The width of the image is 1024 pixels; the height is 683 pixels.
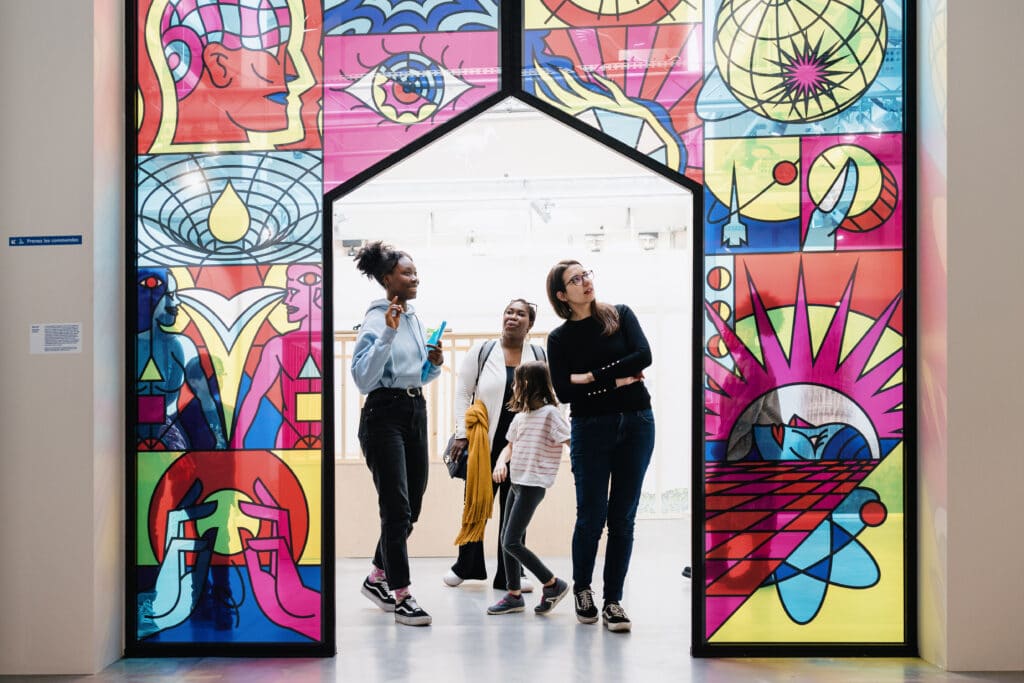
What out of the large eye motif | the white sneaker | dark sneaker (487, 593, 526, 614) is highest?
the large eye motif

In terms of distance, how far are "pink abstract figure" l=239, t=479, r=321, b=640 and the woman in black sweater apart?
3.84ft

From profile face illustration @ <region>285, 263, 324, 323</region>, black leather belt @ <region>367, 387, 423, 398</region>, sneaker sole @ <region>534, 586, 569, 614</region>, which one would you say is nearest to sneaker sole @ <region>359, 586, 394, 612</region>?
sneaker sole @ <region>534, 586, 569, 614</region>

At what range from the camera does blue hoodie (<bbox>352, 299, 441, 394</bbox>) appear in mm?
4191

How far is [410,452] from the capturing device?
446 centimetres

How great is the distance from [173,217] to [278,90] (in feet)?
2.19

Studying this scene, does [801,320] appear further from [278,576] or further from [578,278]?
[278,576]

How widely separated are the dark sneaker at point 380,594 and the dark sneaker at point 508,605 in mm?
479

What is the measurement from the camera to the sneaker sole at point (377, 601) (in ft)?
15.6

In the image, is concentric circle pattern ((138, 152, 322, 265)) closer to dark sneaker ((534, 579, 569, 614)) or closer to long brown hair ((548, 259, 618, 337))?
long brown hair ((548, 259, 618, 337))

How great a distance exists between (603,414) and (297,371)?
128cm

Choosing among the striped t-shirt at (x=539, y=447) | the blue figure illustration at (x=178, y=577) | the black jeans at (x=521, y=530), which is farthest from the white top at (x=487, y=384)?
the blue figure illustration at (x=178, y=577)

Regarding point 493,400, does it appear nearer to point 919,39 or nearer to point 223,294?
point 223,294

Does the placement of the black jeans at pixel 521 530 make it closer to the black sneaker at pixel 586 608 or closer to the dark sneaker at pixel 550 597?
the dark sneaker at pixel 550 597

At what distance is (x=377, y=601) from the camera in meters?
4.78
